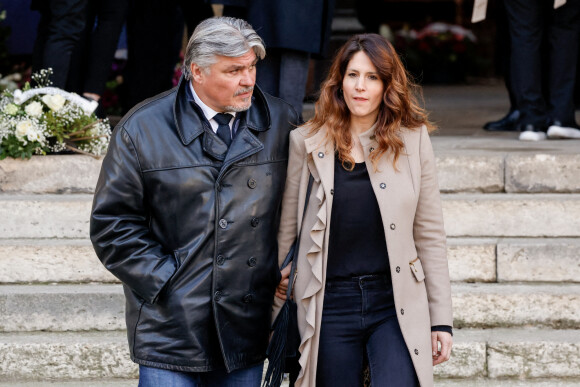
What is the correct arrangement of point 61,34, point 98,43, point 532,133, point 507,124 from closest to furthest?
point 61,34
point 98,43
point 532,133
point 507,124

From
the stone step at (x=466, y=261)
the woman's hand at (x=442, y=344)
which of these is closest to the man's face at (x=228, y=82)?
the woman's hand at (x=442, y=344)

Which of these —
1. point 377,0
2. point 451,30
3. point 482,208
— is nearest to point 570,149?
point 482,208

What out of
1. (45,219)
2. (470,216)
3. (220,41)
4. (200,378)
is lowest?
(200,378)

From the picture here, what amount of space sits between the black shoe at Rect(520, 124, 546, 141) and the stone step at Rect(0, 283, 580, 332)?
163 centimetres

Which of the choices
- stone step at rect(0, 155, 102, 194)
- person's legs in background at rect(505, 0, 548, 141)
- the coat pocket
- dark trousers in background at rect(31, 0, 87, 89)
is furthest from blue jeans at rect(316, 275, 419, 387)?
person's legs in background at rect(505, 0, 548, 141)

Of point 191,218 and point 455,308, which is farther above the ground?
point 191,218

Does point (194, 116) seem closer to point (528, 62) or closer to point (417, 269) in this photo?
point (417, 269)

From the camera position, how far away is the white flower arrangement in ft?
17.1

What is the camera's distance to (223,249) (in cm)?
301

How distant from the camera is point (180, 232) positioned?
3.01m

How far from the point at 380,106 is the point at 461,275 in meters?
1.74

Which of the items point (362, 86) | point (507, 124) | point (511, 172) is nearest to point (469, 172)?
point (511, 172)

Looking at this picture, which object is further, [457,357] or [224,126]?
[457,357]

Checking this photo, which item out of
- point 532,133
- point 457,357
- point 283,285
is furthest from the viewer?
point 532,133
